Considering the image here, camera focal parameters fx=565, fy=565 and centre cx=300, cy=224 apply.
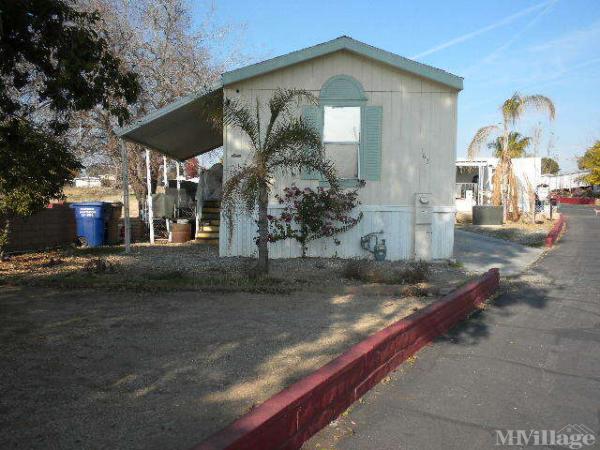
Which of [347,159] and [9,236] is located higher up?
[347,159]

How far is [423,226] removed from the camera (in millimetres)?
11484

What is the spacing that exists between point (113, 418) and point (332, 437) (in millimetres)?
1437

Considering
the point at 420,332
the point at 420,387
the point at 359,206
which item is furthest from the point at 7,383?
the point at 359,206

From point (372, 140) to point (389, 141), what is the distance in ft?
1.16

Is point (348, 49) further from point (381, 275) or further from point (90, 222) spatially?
point (90, 222)

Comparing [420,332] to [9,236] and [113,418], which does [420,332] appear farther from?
[9,236]

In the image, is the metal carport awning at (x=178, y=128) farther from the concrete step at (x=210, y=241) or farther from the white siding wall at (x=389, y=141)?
the concrete step at (x=210, y=241)

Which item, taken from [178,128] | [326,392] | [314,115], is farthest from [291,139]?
[178,128]

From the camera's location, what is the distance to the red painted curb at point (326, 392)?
3139 mm

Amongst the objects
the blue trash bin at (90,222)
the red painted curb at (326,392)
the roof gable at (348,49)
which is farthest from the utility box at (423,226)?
the blue trash bin at (90,222)

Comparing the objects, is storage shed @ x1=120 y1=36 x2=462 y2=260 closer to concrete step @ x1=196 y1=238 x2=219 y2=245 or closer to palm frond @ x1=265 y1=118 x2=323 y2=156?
palm frond @ x1=265 y1=118 x2=323 y2=156

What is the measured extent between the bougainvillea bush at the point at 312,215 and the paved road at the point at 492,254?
262 cm

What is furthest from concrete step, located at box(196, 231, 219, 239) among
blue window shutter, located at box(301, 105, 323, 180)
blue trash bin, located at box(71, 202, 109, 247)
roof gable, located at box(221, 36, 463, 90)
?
roof gable, located at box(221, 36, 463, 90)

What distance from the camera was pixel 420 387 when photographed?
15.6 ft
